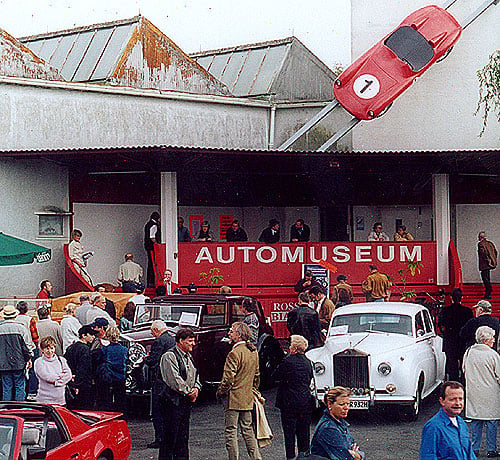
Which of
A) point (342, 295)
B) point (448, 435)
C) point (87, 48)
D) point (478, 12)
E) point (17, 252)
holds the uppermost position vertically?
point (87, 48)

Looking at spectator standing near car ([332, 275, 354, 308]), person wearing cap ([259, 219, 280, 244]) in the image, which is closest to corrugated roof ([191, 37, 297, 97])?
person wearing cap ([259, 219, 280, 244])

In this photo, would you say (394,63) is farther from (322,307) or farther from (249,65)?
(249,65)

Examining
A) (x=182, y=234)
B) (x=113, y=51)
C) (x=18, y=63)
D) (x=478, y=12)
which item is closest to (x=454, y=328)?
(x=182, y=234)

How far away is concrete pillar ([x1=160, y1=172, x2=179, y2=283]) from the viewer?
22531 millimetres

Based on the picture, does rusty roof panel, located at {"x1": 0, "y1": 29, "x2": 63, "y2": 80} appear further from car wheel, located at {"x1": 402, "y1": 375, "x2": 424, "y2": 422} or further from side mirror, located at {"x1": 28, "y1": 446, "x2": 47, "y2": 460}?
side mirror, located at {"x1": 28, "y1": 446, "x2": 47, "y2": 460}

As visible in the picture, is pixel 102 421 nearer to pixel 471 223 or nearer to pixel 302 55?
pixel 471 223

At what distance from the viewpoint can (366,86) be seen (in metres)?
25.6

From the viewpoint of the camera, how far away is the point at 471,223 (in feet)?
90.6

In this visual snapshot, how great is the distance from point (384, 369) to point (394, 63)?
1383 centimetres

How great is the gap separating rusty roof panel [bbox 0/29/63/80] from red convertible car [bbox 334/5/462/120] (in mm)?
8660

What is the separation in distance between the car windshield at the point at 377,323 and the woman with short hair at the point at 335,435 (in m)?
7.37

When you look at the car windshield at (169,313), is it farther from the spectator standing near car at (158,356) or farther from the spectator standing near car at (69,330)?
the spectator standing near car at (158,356)

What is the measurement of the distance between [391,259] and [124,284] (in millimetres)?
7032

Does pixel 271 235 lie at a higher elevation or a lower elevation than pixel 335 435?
higher
